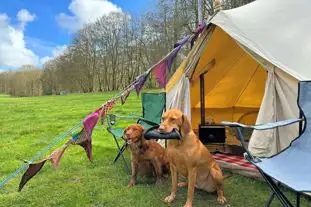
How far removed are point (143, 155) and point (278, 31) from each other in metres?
1.95

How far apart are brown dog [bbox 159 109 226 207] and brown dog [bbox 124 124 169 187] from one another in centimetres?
48

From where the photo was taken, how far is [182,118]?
9.20 feet

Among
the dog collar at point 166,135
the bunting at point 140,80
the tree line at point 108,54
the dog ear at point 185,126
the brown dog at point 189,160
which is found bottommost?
the brown dog at point 189,160

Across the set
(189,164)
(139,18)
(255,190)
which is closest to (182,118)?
(189,164)

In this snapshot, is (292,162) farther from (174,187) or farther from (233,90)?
(233,90)

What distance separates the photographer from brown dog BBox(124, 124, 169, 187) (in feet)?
10.7

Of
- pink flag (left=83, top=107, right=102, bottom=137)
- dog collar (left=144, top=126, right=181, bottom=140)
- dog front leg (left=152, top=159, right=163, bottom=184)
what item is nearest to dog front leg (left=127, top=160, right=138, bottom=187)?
dog front leg (left=152, top=159, right=163, bottom=184)

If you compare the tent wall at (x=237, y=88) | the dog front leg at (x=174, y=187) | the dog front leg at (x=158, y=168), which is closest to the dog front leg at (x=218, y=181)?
the dog front leg at (x=174, y=187)

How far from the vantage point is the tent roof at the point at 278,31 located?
308 centimetres

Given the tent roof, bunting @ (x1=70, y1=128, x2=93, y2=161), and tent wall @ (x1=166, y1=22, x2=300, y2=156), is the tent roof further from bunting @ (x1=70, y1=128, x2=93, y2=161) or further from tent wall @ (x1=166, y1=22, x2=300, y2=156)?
bunting @ (x1=70, y1=128, x2=93, y2=161)

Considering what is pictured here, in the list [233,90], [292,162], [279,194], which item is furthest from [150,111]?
[279,194]

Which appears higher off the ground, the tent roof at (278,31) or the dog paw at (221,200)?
the tent roof at (278,31)

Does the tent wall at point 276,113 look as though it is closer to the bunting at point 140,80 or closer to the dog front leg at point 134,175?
the dog front leg at point 134,175

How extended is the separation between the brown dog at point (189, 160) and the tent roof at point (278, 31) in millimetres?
1085
